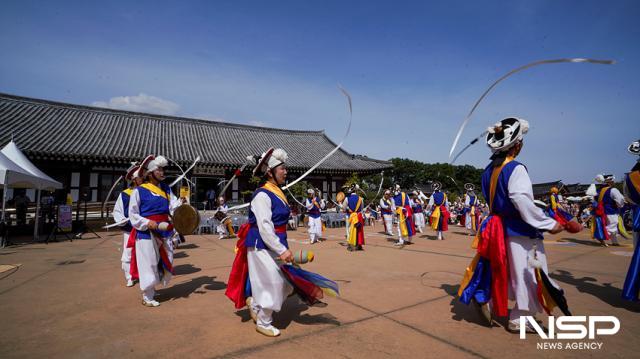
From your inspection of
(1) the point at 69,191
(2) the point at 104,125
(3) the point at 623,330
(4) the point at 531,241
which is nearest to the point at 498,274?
(4) the point at 531,241

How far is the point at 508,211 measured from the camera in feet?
10.1

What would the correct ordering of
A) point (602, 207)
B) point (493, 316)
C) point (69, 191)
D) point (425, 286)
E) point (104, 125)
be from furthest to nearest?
point (104, 125), point (69, 191), point (602, 207), point (425, 286), point (493, 316)

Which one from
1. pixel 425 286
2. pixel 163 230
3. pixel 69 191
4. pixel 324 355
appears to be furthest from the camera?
pixel 69 191

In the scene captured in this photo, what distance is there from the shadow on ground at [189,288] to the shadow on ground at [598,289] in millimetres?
4849

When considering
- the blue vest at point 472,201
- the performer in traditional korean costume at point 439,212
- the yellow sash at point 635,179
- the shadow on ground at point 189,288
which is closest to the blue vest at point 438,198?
the performer in traditional korean costume at point 439,212

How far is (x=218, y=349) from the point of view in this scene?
279cm

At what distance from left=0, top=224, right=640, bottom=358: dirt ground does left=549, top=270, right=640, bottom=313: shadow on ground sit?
0.05ft

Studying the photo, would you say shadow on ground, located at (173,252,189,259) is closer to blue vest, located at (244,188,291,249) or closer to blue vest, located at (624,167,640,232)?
blue vest, located at (244,188,291,249)

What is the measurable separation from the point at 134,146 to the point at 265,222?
17.6 metres

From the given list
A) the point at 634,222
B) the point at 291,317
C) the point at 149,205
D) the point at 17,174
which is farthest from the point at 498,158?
the point at 17,174

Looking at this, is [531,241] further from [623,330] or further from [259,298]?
[259,298]

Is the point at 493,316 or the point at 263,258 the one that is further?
the point at 493,316

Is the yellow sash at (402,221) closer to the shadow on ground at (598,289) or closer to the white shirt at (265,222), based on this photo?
the shadow on ground at (598,289)

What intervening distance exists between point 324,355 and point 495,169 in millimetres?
2385
